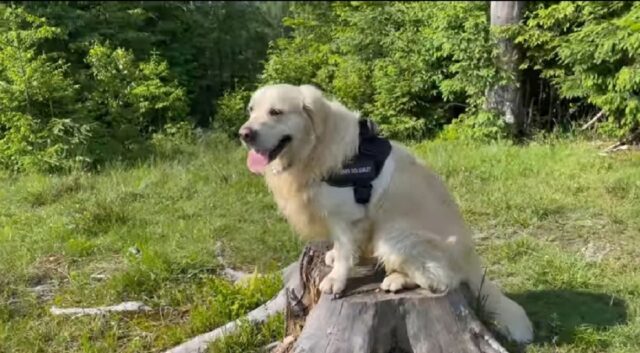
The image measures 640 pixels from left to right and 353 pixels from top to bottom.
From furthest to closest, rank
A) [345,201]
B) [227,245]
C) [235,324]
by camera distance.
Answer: [227,245], [235,324], [345,201]

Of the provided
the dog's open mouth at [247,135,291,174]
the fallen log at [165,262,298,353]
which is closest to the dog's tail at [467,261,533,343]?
the fallen log at [165,262,298,353]

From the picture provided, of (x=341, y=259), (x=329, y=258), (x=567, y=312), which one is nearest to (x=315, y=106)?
(x=341, y=259)

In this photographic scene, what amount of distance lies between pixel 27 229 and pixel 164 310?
1871 mm

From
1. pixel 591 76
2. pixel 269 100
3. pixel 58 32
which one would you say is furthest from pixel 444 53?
pixel 269 100

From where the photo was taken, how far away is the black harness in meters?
3.97

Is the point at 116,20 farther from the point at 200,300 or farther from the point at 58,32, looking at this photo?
the point at 200,300

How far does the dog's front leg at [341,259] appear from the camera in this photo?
4.00 meters

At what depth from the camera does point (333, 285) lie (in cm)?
404

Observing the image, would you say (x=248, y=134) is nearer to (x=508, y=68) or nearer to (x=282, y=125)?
(x=282, y=125)

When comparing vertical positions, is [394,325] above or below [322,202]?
below

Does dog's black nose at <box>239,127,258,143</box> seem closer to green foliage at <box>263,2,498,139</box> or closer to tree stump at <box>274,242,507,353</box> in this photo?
tree stump at <box>274,242,507,353</box>

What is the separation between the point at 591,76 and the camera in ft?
28.0

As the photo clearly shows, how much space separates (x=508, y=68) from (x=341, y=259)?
5.94 m

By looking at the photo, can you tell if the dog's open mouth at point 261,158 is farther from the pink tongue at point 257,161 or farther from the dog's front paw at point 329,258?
the dog's front paw at point 329,258
